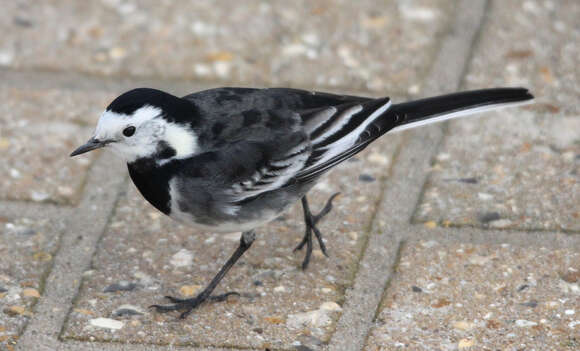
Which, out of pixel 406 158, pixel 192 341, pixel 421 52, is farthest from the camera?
pixel 421 52

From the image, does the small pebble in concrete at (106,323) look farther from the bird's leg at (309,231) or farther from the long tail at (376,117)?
the long tail at (376,117)

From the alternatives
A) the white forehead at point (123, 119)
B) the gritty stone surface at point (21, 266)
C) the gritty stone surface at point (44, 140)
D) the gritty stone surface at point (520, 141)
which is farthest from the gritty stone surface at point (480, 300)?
the gritty stone surface at point (44, 140)

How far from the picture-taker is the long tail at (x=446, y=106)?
13.7 ft

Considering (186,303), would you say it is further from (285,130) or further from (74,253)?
(285,130)

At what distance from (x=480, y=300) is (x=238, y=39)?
8.32 feet

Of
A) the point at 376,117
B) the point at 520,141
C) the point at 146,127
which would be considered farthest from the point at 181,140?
the point at 520,141

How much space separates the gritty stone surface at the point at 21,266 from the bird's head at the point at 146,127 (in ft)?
1.89

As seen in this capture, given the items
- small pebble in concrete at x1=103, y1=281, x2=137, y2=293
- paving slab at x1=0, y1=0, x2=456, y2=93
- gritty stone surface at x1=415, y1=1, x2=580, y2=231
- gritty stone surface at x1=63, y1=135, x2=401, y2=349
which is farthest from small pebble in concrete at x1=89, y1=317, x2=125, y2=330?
paving slab at x1=0, y1=0, x2=456, y2=93

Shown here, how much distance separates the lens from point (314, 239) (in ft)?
14.0

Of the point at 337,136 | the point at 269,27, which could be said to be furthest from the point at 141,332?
the point at 269,27

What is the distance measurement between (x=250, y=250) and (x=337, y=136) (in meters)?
0.68

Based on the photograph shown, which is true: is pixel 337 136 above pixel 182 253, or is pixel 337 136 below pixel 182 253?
above

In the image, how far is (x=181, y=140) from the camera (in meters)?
3.82

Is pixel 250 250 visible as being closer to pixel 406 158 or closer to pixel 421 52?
pixel 406 158
